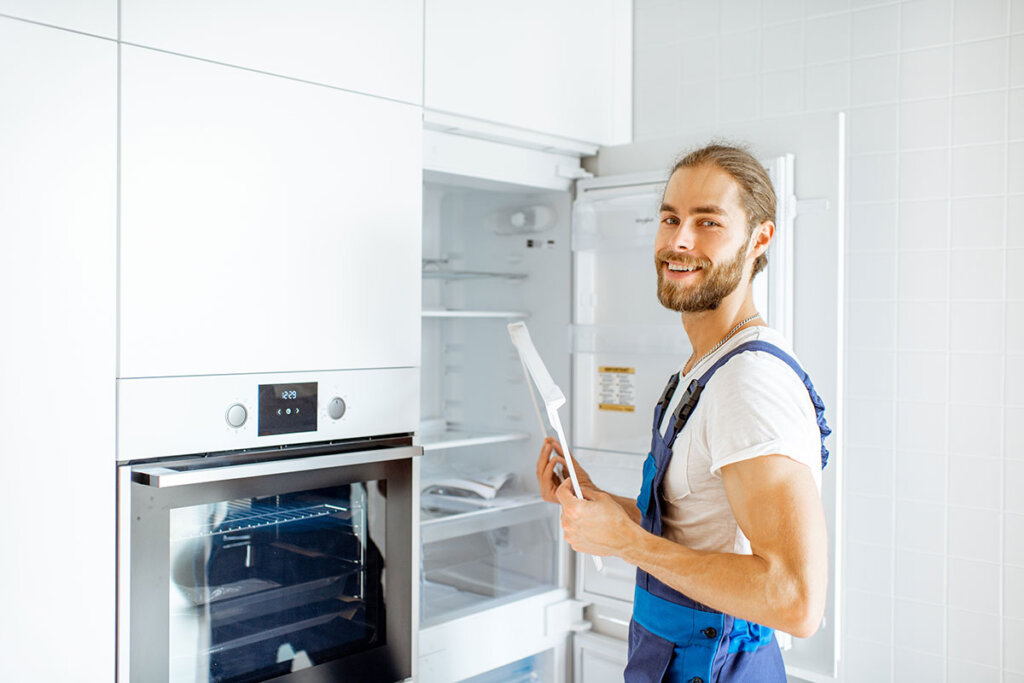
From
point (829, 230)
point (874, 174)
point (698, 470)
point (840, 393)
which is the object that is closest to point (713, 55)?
point (874, 174)

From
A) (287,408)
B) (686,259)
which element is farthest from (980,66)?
(287,408)

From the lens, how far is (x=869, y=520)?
2.05 meters

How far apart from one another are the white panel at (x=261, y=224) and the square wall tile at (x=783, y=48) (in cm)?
98

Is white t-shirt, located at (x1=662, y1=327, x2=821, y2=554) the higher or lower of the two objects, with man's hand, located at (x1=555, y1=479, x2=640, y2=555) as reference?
higher

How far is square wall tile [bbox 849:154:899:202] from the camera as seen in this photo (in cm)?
202

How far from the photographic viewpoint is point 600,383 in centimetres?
216

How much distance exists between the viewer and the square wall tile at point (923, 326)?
195 cm

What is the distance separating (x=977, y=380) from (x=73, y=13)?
1.83 meters

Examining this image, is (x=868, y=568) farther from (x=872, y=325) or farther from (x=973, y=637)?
(x=872, y=325)

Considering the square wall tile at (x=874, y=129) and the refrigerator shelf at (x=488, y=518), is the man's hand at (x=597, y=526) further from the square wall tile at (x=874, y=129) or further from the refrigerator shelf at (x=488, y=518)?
the square wall tile at (x=874, y=129)

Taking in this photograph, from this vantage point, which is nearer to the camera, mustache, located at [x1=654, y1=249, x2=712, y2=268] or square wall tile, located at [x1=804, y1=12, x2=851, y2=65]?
mustache, located at [x1=654, y1=249, x2=712, y2=268]

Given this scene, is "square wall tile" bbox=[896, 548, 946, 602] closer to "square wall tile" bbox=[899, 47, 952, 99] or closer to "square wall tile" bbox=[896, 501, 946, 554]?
"square wall tile" bbox=[896, 501, 946, 554]

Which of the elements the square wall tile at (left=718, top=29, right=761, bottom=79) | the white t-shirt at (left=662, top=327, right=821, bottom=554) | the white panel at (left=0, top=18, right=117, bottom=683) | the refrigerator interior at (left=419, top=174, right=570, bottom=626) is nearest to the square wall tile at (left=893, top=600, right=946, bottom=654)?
the refrigerator interior at (left=419, top=174, right=570, bottom=626)

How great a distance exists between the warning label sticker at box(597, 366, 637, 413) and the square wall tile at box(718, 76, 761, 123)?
2.40 feet
